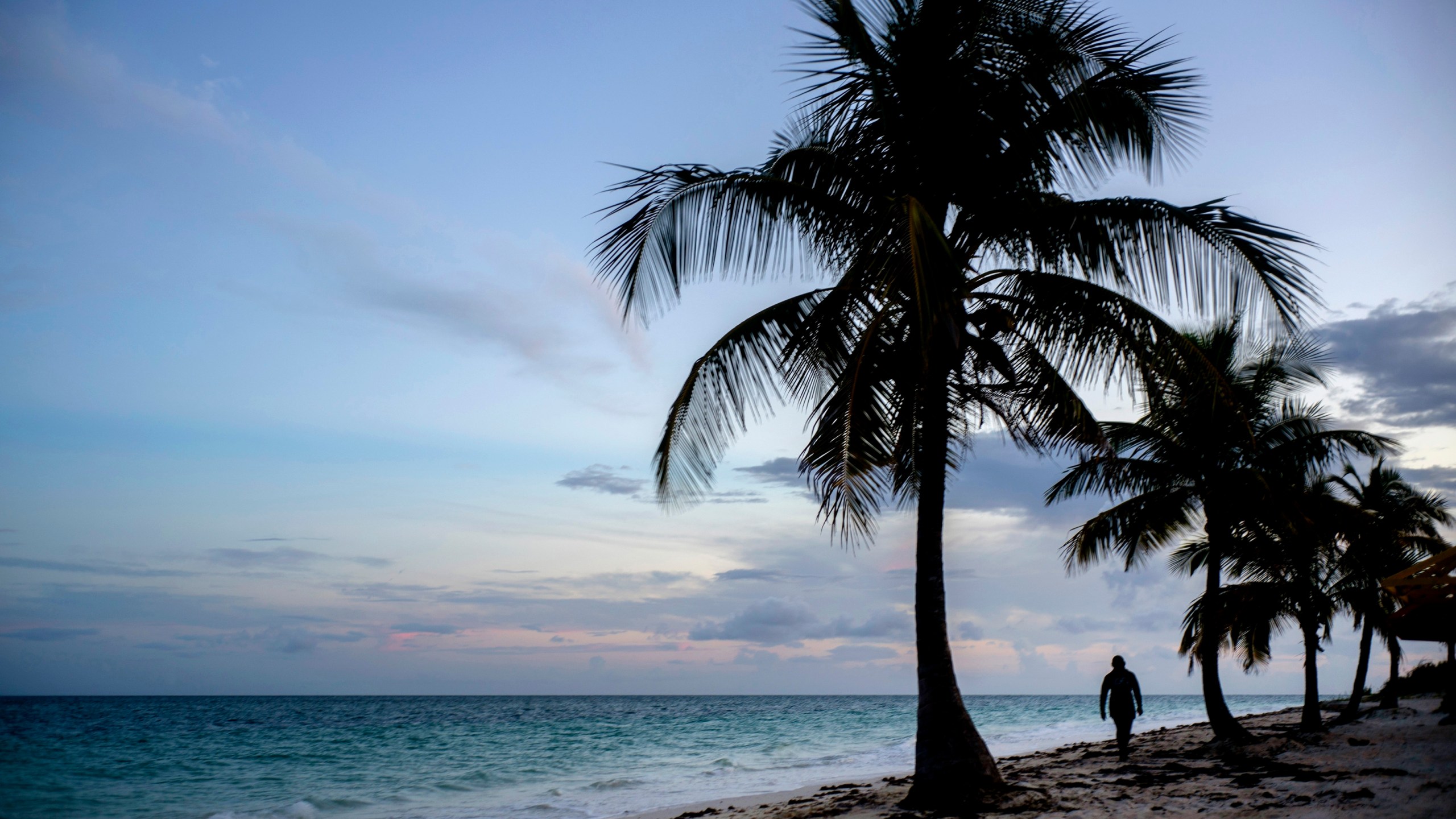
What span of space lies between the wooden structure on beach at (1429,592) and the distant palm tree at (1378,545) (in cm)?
462

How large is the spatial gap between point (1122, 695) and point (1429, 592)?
402 cm

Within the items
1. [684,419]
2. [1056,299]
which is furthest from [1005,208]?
[684,419]

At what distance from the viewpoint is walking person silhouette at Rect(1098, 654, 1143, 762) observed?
11109 mm

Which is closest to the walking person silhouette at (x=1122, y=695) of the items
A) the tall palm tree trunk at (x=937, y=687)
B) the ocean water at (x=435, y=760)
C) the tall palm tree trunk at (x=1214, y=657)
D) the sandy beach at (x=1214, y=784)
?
the sandy beach at (x=1214, y=784)

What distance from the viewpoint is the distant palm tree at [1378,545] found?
48.0 feet

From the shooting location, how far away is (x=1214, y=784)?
8.63 metres

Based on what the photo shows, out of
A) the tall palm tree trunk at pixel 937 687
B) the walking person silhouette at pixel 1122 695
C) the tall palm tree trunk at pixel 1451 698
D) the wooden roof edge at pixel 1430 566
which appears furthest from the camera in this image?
the tall palm tree trunk at pixel 1451 698

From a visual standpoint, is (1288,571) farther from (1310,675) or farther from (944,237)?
(944,237)

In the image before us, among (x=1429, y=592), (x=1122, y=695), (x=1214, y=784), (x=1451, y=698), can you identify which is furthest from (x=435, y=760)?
(x=1451, y=698)

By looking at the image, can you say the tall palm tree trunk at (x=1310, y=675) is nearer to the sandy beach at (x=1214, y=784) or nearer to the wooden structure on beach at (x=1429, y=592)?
the sandy beach at (x=1214, y=784)

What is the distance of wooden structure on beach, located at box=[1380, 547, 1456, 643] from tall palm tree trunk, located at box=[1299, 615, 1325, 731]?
5114 millimetres

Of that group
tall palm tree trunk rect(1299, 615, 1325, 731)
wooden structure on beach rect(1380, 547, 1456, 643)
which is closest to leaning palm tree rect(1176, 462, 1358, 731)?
tall palm tree trunk rect(1299, 615, 1325, 731)

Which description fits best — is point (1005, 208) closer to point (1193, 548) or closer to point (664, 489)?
point (664, 489)

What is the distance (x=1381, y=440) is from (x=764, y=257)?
1064cm
